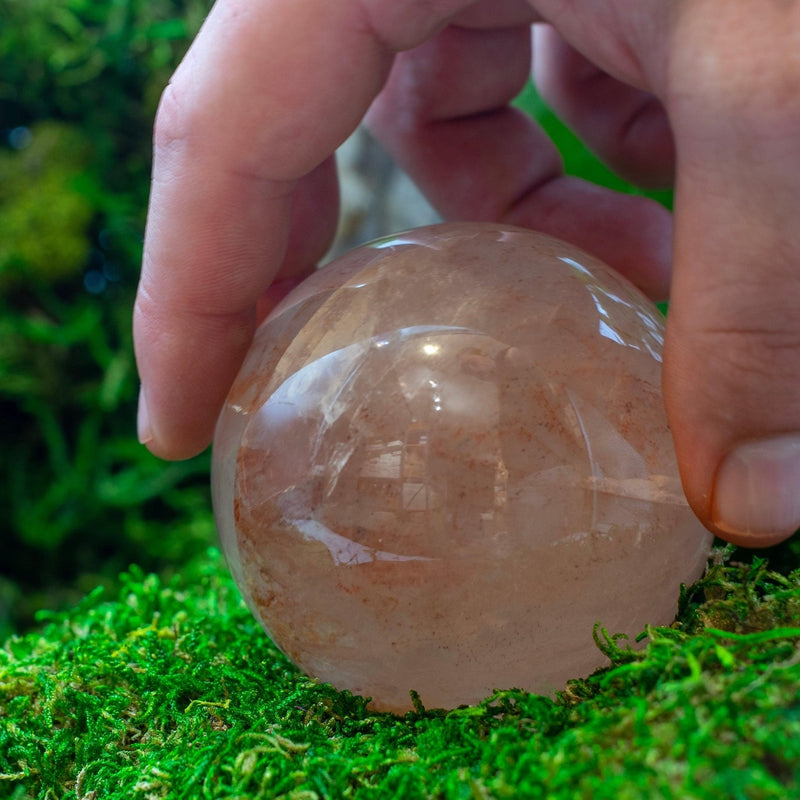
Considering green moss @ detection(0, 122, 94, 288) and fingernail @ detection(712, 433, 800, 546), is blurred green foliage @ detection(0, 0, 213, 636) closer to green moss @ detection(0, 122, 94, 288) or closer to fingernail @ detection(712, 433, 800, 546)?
green moss @ detection(0, 122, 94, 288)

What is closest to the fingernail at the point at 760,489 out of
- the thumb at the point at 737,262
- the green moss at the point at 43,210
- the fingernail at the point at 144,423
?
the thumb at the point at 737,262

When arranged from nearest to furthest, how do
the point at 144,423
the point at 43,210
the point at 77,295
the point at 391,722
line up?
1. the point at 391,722
2. the point at 144,423
3. the point at 43,210
4. the point at 77,295

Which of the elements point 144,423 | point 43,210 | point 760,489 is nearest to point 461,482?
point 760,489

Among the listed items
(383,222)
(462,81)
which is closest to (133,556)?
(383,222)

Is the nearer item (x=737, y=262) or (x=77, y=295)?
(x=737, y=262)

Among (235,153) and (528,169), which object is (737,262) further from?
(528,169)

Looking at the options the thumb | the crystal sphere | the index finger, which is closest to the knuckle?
the index finger
